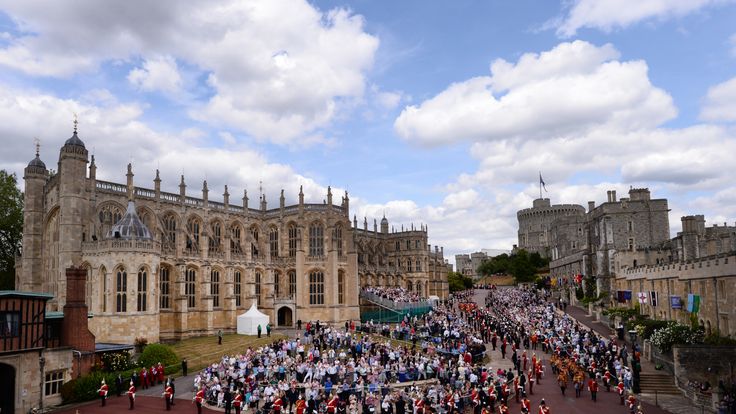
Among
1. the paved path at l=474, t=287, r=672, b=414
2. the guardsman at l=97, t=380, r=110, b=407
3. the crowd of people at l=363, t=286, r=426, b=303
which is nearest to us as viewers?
the paved path at l=474, t=287, r=672, b=414

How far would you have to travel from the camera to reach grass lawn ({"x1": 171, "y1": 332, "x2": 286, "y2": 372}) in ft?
118

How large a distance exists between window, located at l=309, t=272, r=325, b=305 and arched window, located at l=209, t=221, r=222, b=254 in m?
9.63

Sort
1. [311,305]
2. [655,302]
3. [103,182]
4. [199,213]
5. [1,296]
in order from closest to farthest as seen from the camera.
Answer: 1. [1,296]
2. [655,302]
3. [103,182]
4. [199,213]
5. [311,305]

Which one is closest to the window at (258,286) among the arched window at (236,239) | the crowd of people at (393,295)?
the arched window at (236,239)

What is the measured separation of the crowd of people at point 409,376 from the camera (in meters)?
23.5

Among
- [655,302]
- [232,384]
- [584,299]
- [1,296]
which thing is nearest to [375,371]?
[232,384]

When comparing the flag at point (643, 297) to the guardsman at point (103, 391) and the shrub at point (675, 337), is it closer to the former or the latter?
the shrub at point (675, 337)

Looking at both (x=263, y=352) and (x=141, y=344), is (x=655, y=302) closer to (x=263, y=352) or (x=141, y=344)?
(x=263, y=352)

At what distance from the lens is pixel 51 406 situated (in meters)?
27.4

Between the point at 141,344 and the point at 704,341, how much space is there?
34767 mm

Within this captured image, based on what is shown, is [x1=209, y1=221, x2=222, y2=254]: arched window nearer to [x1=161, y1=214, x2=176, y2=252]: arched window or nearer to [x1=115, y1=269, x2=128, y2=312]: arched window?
[x1=161, y1=214, x2=176, y2=252]: arched window

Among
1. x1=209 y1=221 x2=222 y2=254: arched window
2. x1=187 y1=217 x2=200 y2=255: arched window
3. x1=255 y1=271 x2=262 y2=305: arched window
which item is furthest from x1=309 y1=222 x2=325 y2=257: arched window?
x1=187 y1=217 x2=200 y2=255: arched window

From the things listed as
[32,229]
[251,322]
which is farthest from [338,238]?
[32,229]

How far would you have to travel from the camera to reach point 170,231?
4950cm
